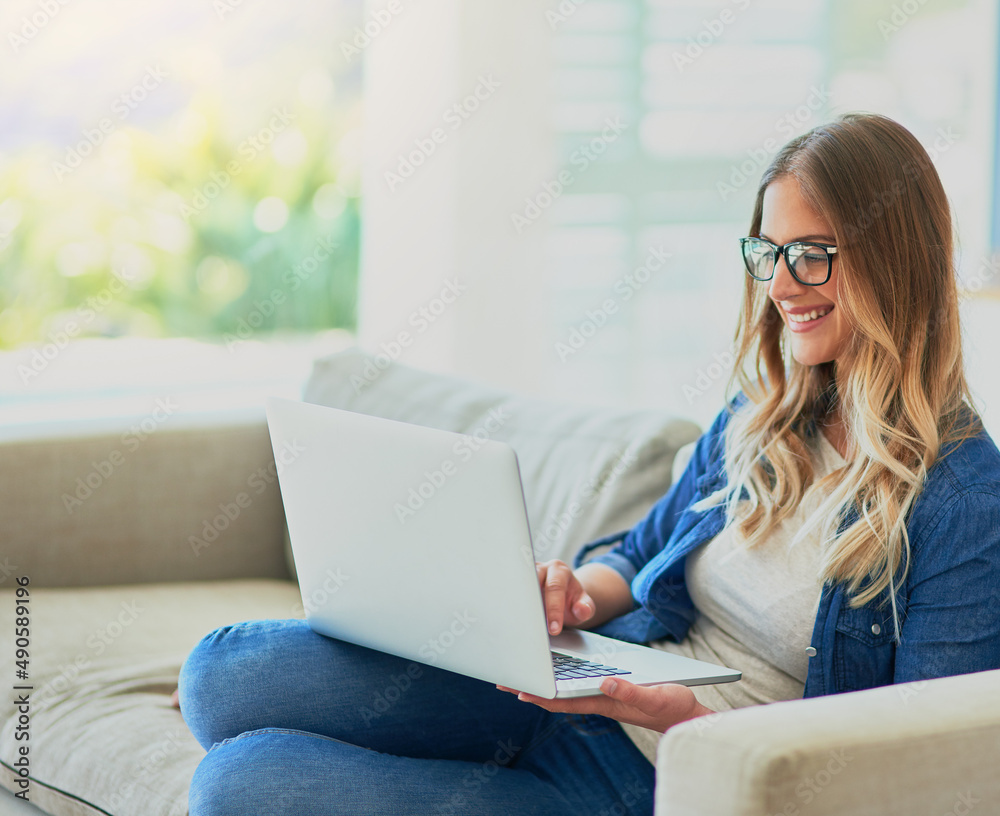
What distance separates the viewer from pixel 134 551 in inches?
74.2

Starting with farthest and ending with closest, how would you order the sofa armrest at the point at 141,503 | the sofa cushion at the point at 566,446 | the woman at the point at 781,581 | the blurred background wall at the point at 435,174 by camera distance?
the blurred background wall at the point at 435,174 → the sofa armrest at the point at 141,503 → the sofa cushion at the point at 566,446 → the woman at the point at 781,581

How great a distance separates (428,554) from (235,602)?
2.99 feet

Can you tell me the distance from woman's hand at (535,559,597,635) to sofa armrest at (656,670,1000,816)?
40 cm

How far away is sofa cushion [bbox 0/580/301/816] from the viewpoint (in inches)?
49.9

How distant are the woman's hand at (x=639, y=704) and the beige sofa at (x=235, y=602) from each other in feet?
0.56

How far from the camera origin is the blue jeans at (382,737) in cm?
104

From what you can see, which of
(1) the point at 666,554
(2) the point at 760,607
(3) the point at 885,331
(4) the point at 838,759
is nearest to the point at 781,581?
(2) the point at 760,607

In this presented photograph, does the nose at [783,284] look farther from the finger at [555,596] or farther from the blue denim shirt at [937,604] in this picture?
the finger at [555,596]

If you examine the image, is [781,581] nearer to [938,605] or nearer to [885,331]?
[938,605]

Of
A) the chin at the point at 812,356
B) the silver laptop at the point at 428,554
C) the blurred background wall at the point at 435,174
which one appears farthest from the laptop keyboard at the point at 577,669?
the blurred background wall at the point at 435,174

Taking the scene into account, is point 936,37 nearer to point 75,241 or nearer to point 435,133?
point 435,133

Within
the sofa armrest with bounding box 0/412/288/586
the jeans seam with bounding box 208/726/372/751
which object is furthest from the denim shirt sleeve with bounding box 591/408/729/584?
the sofa armrest with bounding box 0/412/288/586

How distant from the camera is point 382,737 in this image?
1170 millimetres

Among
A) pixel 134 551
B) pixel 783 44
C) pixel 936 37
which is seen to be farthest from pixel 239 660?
pixel 783 44
